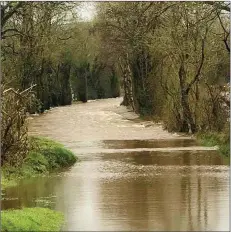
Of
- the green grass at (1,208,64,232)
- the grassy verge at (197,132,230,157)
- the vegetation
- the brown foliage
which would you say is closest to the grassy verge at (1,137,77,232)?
the green grass at (1,208,64,232)

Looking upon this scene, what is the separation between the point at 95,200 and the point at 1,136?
448cm

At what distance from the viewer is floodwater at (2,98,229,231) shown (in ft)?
38.4

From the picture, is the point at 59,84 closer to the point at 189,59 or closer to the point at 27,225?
the point at 189,59

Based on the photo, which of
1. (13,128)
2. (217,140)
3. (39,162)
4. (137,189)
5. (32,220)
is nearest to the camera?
(32,220)

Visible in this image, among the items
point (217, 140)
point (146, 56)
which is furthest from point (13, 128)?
point (146, 56)

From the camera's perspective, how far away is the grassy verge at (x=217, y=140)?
23109mm

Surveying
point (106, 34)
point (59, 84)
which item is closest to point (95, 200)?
point (106, 34)

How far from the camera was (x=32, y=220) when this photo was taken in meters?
11.4

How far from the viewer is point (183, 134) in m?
32.4

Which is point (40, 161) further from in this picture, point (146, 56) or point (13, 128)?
point (146, 56)

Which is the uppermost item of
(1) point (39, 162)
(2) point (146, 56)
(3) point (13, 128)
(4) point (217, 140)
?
(2) point (146, 56)

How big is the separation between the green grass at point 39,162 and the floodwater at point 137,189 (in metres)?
0.42

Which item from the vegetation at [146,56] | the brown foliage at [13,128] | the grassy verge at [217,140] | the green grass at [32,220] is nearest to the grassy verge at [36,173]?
the green grass at [32,220]

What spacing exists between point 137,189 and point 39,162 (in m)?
4.61
